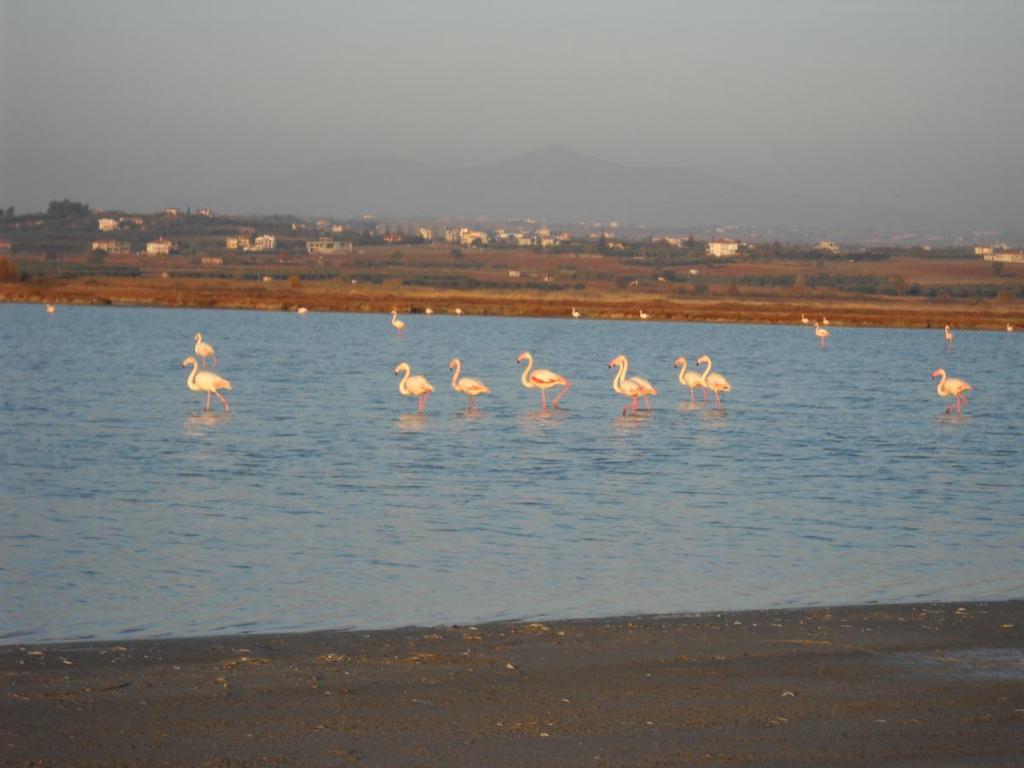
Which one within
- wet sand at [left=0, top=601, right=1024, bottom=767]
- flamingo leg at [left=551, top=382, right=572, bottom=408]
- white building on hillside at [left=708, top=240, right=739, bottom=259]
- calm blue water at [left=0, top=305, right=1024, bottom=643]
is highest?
white building on hillside at [left=708, top=240, right=739, bottom=259]

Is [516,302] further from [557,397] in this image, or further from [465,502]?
[465,502]

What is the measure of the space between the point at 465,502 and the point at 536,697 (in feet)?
25.7

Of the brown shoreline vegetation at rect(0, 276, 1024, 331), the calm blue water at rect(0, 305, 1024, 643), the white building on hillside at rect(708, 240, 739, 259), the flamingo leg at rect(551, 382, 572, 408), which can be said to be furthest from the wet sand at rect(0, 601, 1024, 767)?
the white building on hillside at rect(708, 240, 739, 259)

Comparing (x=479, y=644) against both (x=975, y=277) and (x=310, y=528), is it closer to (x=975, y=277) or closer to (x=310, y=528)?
(x=310, y=528)

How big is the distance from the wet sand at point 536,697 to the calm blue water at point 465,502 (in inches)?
44.4

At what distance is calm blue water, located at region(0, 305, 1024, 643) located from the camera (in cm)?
1006

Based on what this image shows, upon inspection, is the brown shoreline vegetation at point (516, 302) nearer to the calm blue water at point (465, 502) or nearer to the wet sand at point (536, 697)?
the calm blue water at point (465, 502)

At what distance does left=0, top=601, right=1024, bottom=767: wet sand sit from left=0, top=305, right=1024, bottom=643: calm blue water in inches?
44.4

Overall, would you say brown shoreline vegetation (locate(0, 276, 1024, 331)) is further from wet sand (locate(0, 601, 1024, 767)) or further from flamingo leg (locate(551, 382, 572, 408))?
wet sand (locate(0, 601, 1024, 767))

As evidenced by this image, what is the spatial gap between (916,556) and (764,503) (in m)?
3.10

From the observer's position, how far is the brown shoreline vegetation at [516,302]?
7806 centimetres

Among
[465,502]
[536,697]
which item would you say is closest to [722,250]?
[465,502]

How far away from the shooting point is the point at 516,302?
86.7 metres

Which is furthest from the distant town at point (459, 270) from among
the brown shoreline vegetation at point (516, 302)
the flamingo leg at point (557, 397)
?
the flamingo leg at point (557, 397)
